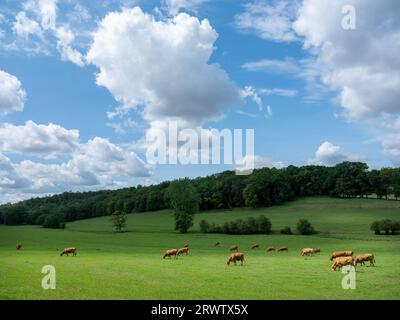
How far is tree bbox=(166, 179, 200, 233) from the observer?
92.8m

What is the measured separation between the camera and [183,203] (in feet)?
310

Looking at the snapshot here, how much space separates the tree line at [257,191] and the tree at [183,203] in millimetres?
21173

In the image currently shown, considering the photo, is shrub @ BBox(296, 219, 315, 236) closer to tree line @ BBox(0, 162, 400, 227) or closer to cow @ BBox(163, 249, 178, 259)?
tree line @ BBox(0, 162, 400, 227)

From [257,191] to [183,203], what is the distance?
37.6 m

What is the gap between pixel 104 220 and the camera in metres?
134

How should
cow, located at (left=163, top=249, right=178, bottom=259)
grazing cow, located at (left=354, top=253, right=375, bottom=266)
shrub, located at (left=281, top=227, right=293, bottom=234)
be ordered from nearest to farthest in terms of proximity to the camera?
grazing cow, located at (left=354, top=253, right=375, bottom=266) → cow, located at (left=163, top=249, right=178, bottom=259) → shrub, located at (left=281, top=227, right=293, bottom=234)

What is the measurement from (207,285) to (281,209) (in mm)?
97612

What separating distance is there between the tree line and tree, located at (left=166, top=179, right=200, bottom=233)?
69.5 ft

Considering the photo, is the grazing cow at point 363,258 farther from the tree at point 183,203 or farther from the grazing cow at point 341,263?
the tree at point 183,203

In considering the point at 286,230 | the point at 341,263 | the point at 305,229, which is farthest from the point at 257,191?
the point at 341,263

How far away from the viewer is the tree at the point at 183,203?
92831mm

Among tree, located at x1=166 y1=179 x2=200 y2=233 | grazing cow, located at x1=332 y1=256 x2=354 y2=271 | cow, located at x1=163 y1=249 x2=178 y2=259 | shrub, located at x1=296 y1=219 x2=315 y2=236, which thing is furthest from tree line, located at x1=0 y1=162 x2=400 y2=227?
grazing cow, located at x1=332 y1=256 x2=354 y2=271

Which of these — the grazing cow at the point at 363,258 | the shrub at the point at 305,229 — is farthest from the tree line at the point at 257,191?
the grazing cow at the point at 363,258
